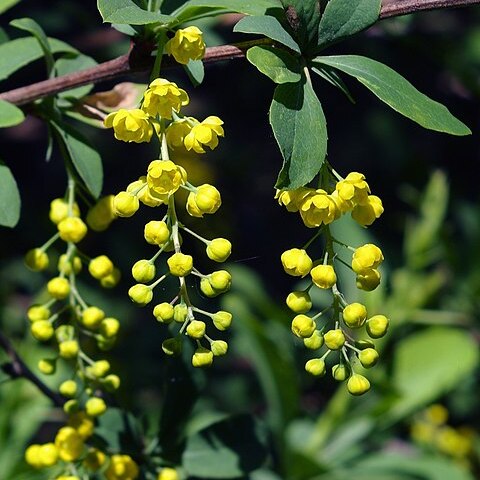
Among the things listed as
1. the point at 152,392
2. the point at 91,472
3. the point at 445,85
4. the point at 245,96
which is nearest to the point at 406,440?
the point at 152,392

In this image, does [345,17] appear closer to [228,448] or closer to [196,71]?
[196,71]

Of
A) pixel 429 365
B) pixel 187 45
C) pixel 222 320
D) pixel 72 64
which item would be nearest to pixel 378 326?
pixel 222 320

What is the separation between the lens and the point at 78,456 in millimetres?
1236

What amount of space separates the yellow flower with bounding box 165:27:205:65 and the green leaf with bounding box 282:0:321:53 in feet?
0.35

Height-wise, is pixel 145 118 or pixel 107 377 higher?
pixel 145 118

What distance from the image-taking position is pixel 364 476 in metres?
2.16

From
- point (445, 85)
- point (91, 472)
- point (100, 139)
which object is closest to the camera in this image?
point (91, 472)

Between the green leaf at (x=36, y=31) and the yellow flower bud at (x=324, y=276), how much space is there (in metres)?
0.49

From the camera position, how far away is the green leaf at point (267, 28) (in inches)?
38.7

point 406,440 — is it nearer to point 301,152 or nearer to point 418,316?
point 418,316

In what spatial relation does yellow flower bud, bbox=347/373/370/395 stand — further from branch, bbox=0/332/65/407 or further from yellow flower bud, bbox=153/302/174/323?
branch, bbox=0/332/65/407

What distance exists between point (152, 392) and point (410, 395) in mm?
916

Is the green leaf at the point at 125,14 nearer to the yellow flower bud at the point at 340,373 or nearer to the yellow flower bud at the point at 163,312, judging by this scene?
the yellow flower bud at the point at 163,312

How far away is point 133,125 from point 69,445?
0.47m
